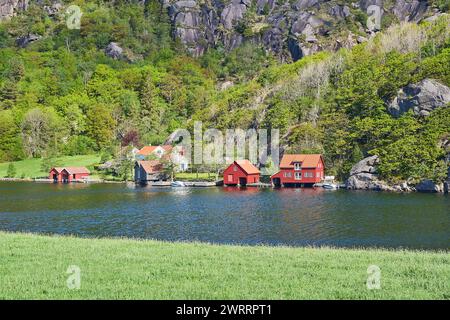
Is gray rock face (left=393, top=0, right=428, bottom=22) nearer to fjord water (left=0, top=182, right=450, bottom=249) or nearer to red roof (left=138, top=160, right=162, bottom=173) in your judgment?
red roof (left=138, top=160, right=162, bottom=173)

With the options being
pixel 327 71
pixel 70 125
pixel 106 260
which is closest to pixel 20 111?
pixel 70 125

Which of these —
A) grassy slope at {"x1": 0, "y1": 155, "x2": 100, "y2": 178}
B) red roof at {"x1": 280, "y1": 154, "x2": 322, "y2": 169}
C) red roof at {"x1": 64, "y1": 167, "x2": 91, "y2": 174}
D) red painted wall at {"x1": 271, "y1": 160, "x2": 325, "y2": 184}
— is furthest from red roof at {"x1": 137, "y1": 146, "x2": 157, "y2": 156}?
red roof at {"x1": 280, "y1": 154, "x2": 322, "y2": 169}

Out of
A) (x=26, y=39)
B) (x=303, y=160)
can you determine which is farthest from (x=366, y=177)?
(x=26, y=39)

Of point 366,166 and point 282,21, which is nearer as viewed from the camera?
point 366,166

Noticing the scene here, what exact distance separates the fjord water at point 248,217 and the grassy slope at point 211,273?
11.9 m

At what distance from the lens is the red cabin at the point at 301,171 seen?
83625mm

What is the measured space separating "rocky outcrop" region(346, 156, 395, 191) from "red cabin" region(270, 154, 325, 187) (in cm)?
690

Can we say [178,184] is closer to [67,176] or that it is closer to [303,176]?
[303,176]

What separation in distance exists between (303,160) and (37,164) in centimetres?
6599

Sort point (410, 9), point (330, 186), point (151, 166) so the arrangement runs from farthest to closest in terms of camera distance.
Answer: point (410, 9) → point (151, 166) → point (330, 186)

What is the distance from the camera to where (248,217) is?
46781 millimetres

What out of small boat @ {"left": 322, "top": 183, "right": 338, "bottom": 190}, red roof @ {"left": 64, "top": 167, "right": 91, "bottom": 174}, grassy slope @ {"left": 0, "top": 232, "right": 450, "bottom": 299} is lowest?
grassy slope @ {"left": 0, "top": 232, "right": 450, "bottom": 299}

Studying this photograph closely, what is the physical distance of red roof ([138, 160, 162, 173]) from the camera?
317ft

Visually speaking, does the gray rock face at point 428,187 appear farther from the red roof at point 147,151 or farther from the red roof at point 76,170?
the red roof at point 76,170
